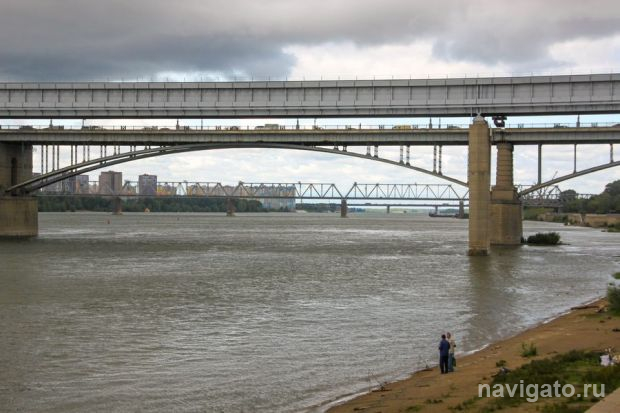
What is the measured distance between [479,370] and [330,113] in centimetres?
5200

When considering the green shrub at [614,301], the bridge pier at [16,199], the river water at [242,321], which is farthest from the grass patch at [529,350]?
the bridge pier at [16,199]

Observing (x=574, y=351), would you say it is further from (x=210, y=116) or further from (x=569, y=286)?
(x=210, y=116)

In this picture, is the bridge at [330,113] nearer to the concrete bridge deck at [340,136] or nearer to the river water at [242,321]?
the concrete bridge deck at [340,136]

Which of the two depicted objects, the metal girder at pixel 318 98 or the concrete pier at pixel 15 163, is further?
the concrete pier at pixel 15 163

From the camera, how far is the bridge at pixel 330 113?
6322cm

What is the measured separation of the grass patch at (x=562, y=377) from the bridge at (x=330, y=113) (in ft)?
137

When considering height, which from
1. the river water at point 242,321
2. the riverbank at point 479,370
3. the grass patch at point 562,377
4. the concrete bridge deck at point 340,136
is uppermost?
the concrete bridge deck at point 340,136

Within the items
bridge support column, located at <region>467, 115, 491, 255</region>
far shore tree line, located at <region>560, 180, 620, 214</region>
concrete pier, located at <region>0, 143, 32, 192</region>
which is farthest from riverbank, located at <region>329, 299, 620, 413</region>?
far shore tree line, located at <region>560, 180, 620, 214</region>

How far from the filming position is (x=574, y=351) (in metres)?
17.4

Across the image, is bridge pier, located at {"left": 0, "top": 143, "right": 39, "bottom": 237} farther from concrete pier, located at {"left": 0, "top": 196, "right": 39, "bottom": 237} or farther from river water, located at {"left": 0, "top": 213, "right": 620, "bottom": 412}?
river water, located at {"left": 0, "top": 213, "right": 620, "bottom": 412}

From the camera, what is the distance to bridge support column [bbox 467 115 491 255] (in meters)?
57.3

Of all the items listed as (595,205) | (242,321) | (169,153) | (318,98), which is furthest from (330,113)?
(595,205)

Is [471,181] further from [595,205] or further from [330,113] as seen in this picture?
[595,205]

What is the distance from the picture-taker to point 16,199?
73.9m
